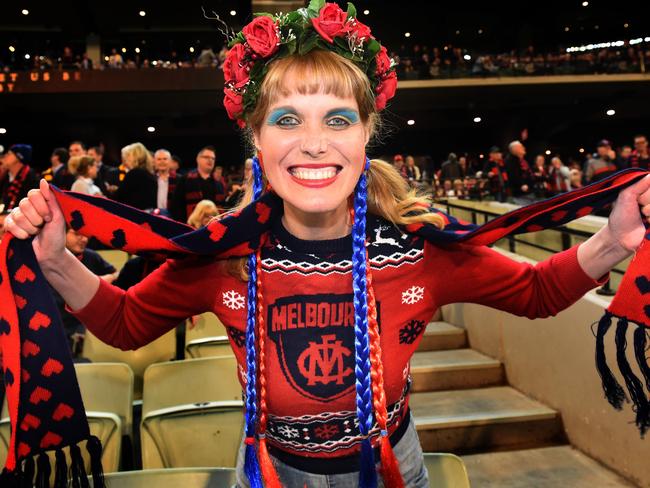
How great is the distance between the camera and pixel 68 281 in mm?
1427

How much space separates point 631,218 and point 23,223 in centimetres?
126

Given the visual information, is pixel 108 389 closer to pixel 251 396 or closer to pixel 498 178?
pixel 251 396

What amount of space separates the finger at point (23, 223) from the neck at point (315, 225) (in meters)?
0.54

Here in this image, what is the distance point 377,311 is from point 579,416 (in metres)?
2.22

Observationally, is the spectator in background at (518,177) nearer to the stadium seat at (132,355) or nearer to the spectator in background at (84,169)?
the spectator in background at (84,169)

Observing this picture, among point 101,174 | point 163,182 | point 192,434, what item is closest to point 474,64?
point 101,174

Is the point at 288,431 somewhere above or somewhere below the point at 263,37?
below

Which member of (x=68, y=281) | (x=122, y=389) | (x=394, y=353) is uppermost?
(x=68, y=281)

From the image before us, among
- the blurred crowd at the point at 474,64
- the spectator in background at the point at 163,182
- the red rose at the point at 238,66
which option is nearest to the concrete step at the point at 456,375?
the red rose at the point at 238,66

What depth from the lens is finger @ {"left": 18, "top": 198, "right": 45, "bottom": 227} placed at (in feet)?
4.50

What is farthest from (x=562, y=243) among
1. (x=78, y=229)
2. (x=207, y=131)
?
(x=207, y=131)

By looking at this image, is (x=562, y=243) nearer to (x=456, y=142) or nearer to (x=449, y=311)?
(x=449, y=311)

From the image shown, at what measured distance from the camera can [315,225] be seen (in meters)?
1.50

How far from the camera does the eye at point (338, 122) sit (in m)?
1.43
